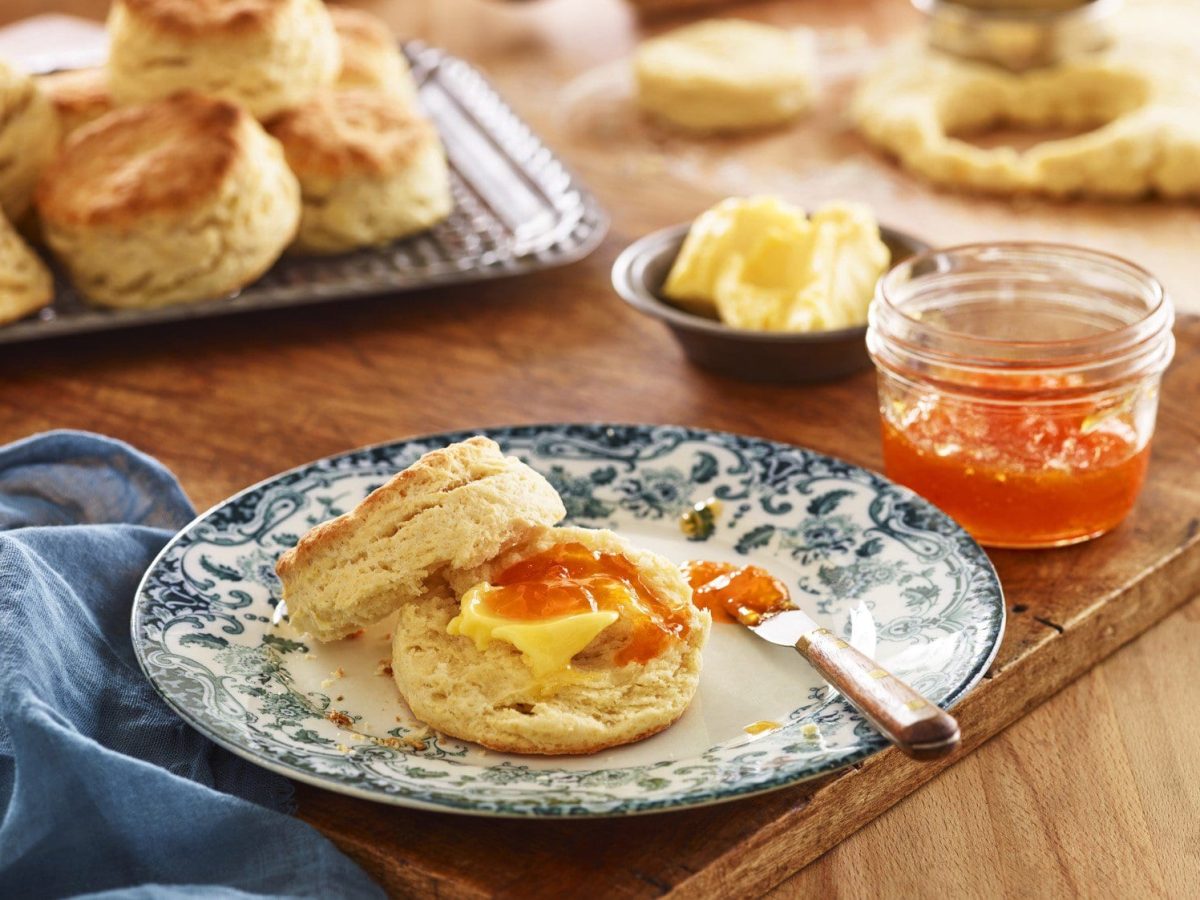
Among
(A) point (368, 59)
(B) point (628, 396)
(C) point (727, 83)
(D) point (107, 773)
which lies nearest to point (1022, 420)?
(B) point (628, 396)

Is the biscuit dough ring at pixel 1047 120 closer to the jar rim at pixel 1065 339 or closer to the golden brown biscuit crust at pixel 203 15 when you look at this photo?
the jar rim at pixel 1065 339

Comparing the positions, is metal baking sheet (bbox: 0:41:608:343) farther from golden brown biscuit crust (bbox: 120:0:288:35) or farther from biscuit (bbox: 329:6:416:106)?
golden brown biscuit crust (bbox: 120:0:288:35)

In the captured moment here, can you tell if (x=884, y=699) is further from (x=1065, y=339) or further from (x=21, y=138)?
(x=21, y=138)

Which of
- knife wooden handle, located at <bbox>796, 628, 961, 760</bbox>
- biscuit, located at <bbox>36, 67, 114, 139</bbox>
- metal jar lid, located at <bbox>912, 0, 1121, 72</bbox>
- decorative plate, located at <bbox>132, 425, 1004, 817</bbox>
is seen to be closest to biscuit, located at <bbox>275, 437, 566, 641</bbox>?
decorative plate, located at <bbox>132, 425, 1004, 817</bbox>

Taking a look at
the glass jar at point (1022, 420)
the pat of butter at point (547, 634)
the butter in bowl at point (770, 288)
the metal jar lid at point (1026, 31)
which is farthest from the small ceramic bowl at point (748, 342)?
the metal jar lid at point (1026, 31)

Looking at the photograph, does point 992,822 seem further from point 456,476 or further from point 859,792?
point 456,476

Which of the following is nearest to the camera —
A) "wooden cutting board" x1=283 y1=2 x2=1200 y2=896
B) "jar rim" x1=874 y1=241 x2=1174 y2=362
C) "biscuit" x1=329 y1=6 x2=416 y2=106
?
"wooden cutting board" x1=283 y1=2 x2=1200 y2=896

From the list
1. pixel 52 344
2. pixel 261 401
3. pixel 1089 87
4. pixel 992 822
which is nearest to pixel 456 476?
pixel 992 822
